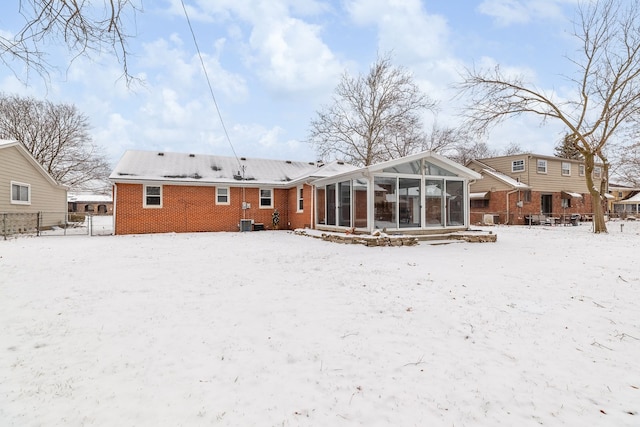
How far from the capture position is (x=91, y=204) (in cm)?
5269

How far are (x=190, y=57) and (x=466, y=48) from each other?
42.2ft

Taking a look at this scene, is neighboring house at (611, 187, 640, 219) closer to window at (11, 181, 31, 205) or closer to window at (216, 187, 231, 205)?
window at (216, 187, 231, 205)

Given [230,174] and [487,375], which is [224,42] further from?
[230,174]

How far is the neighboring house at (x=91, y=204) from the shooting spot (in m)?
51.6

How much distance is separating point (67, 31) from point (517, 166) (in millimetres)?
28448

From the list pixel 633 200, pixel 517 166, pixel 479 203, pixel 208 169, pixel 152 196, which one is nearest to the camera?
pixel 152 196

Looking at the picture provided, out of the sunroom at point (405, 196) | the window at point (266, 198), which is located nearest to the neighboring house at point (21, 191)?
the window at point (266, 198)

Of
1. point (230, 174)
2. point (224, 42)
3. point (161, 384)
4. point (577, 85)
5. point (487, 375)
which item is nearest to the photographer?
point (161, 384)

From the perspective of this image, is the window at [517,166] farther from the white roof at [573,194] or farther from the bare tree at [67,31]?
the bare tree at [67,31]

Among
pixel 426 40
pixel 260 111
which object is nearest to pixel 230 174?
pixel 260 111

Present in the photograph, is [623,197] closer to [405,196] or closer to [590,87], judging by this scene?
[590,87]

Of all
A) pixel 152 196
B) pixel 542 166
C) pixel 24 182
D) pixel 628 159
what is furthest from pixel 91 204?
pixel 628 159

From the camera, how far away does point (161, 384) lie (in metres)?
2.57

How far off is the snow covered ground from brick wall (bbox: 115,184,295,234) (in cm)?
951
